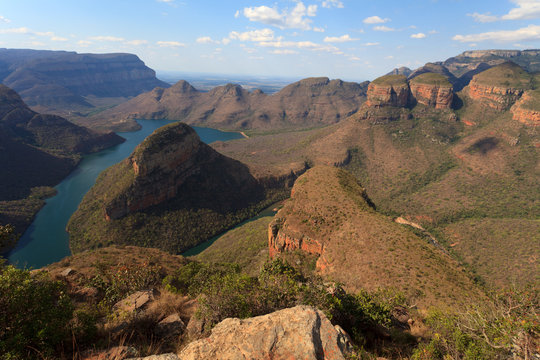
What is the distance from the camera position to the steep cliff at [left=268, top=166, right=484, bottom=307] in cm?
3631

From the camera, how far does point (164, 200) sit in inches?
3713

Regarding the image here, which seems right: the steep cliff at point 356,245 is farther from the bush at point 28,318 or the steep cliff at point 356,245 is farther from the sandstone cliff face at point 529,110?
the sandstone cliff face at point 529,110

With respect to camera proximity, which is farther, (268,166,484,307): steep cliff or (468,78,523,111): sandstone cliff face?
(468,78,523,111): sandstone cliff face

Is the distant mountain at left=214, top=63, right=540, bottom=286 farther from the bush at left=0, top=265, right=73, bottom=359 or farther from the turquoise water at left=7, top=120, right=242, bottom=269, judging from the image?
the turquoise water at left=7, top=120, right=242, bottom=269

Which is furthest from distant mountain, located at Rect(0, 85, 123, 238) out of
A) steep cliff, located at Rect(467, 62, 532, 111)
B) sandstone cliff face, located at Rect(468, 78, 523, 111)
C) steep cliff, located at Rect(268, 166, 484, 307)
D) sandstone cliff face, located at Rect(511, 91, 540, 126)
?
steep cliff, located at Rect(467, 62, 532, 111)

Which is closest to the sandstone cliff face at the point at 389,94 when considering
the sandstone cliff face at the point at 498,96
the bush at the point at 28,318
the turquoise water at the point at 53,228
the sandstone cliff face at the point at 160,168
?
the sandstone cliff face at the point at 498,96

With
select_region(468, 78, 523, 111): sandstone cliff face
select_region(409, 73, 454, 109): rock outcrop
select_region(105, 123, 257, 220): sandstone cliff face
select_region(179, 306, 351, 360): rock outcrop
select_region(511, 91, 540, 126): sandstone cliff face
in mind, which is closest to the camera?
select_region(179, 306, 351, 360): rock outcrop

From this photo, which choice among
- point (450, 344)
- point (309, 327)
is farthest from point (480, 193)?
point (309, 327)

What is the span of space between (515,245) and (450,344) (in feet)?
265

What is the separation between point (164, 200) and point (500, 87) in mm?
201030

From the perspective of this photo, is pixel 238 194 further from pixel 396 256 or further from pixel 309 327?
pixel 309 327

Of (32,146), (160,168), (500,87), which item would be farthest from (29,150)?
(500,87)

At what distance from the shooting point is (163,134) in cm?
9281

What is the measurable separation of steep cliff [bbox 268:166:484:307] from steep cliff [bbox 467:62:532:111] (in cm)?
14583
